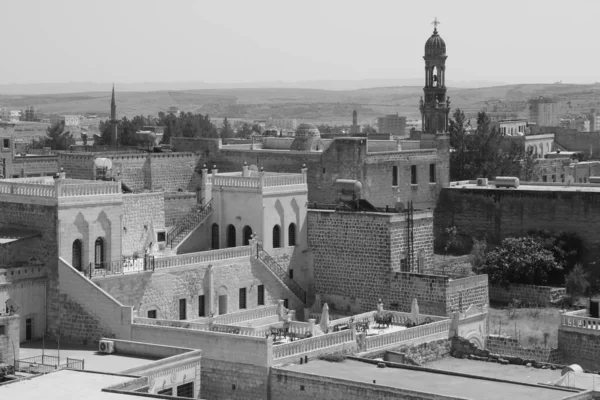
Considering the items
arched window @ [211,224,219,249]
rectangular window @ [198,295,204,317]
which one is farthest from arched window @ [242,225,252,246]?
rectangular window @ [198,295,204,317]

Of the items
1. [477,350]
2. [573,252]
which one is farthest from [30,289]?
[573,252]

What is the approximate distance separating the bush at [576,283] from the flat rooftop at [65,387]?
25.4 meters

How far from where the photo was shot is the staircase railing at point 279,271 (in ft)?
154

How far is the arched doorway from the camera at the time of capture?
140ft

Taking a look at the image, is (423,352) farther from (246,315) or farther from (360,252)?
(360,252)

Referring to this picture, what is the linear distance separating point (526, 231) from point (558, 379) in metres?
25.0

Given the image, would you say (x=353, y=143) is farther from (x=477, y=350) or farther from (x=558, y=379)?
(x=558, y=379)

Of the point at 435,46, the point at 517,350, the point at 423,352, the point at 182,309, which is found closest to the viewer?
the point at 423,352

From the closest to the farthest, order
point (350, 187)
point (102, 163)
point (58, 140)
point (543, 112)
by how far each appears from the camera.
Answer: point (350, 187) → point (102, 163) → point (58, 140) → point (543, 112)

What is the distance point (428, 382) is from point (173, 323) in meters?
8.18

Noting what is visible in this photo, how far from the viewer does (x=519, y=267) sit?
5512cm

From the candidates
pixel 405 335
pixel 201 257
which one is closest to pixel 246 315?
pixel 201 257

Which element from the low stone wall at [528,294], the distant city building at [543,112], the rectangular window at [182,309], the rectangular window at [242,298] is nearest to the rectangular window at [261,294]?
the rectangular window at [242,298]

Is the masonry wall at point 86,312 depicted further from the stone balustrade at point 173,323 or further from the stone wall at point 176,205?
the stone wall at point 176,205
